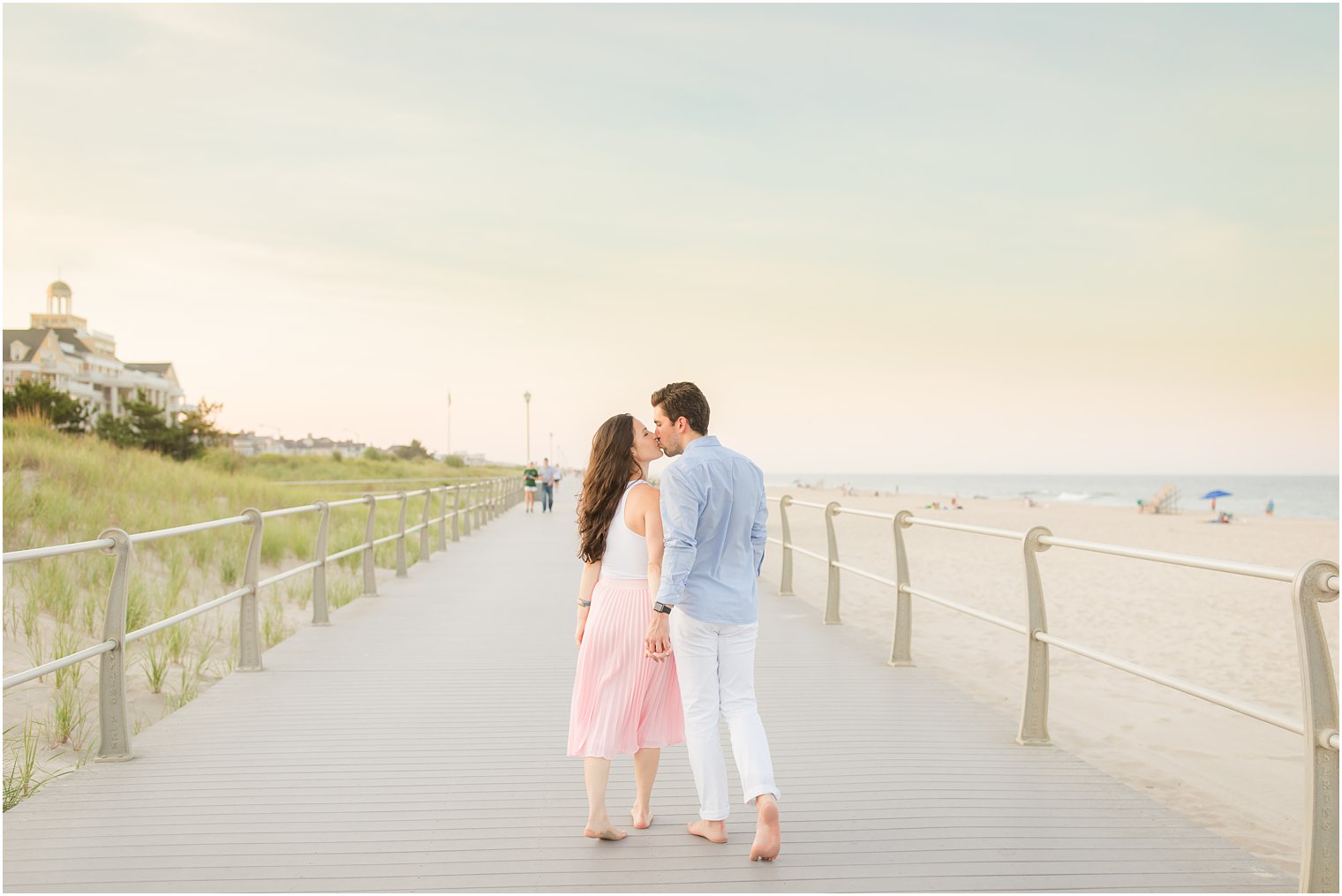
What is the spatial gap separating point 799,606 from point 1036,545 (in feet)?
18.6

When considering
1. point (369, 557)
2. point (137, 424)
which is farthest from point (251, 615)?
point (137, 424)

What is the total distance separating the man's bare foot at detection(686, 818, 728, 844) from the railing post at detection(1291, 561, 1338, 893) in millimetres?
1818

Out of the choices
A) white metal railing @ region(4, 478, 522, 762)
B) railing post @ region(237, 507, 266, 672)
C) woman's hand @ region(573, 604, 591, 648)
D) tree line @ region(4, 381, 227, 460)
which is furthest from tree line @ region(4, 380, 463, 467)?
woman's hand @ region(573, 604, 591, 648)

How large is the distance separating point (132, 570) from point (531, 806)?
31.1ft

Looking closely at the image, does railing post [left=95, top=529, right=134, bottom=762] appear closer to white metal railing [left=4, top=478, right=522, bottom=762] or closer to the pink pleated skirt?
white metal railing [left=4, top=478, right=522, bottom=762]

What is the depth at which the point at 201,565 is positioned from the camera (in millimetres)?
13992

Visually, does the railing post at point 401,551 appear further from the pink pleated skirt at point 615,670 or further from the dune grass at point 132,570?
the pink pleated skirt at point 615,670

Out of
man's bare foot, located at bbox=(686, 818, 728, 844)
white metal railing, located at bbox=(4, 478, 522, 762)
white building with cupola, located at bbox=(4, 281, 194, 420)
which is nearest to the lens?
man's bare foot, located at bbox=(686, 818, 728, 844)

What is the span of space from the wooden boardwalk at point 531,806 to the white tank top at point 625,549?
3.18ft

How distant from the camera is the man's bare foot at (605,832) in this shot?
3.77m

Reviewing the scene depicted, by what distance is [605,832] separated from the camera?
377 centimetres

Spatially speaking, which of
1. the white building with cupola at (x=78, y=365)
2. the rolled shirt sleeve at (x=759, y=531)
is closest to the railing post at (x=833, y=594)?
the rolled shirt sleeve at (x=759, y=531)

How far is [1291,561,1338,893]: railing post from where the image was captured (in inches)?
121

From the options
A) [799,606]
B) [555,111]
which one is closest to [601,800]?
[799,606]
